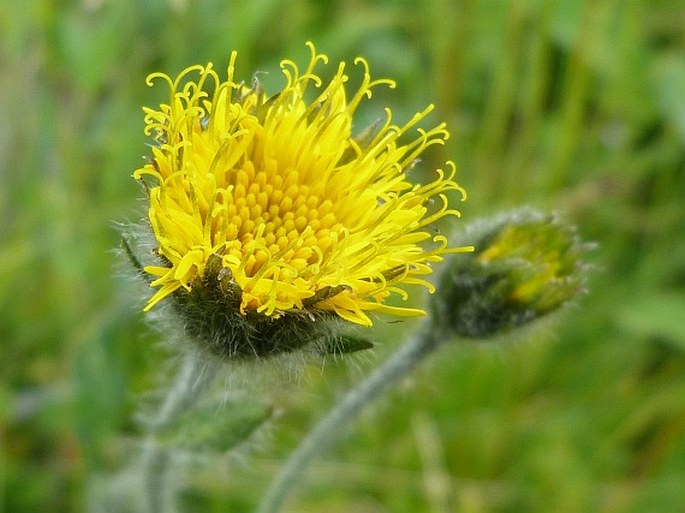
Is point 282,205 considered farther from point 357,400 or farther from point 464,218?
point 464,218

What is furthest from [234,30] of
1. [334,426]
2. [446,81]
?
[334,426]

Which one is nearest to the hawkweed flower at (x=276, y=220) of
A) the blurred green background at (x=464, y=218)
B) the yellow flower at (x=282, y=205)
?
the yellow flower at (x=282, y=205)

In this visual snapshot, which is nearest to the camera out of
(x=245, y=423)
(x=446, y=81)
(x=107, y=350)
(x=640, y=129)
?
(x=245, y=423)

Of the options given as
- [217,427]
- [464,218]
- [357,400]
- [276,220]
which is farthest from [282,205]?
[464,218]

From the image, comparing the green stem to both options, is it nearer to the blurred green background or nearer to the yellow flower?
the yellow flower

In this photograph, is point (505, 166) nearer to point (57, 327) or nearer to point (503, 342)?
point (503, 342)

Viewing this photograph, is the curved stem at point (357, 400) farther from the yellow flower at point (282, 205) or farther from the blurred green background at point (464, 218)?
the yellow flower at point (282, 205)
